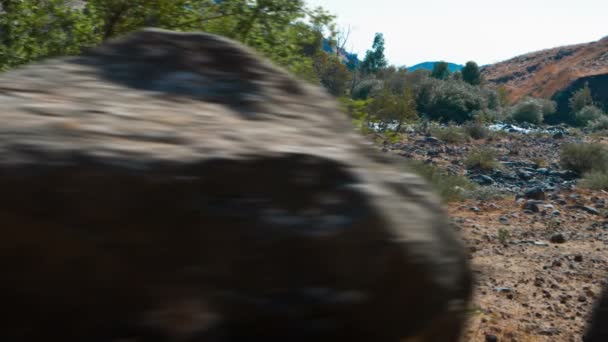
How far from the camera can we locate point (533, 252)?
29.7 feet

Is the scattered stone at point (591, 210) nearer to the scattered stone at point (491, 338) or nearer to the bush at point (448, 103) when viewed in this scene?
the scattered stone at point (491, 338)

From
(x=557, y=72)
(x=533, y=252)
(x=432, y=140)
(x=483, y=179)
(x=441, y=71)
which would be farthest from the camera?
(x=557, y=72)

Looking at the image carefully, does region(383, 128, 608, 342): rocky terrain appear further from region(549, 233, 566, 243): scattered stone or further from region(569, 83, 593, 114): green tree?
region(569, 83, 593, 114): green tree

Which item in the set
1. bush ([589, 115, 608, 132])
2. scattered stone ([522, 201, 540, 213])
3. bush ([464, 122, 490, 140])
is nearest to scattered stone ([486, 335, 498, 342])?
scattered stone ([522, 201, 540, 213])

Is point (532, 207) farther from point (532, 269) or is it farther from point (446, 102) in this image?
point (446, 102)

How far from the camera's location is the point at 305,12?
685 cm

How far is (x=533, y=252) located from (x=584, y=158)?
10061 mm

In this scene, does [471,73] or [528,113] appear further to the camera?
[471,73]

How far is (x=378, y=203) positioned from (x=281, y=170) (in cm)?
34

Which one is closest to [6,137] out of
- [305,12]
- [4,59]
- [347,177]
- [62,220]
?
[62,220]

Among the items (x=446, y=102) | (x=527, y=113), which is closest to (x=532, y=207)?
(x=446, y=102)

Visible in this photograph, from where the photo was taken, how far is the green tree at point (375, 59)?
189ft

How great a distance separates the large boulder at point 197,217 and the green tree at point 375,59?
2173 inches

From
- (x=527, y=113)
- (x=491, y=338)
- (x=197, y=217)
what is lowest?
(x=527, y=113)
